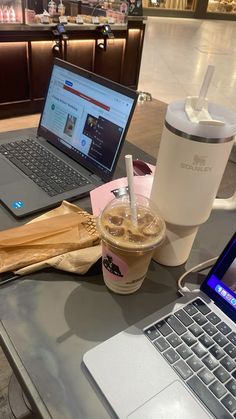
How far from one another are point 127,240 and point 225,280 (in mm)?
192

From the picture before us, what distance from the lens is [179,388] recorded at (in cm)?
49

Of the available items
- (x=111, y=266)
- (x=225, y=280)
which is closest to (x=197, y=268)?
(x=225, y=280)

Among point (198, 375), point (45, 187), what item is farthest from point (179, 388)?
point (45, 187)

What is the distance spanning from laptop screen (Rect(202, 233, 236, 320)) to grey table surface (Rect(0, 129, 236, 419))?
0.08 meters

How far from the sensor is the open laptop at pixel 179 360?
467 millimetres

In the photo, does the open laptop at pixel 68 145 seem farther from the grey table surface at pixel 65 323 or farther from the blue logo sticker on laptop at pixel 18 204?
the grey table surface at pixel 65 323

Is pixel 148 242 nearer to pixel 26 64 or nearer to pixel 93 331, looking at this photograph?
pixel 93 331

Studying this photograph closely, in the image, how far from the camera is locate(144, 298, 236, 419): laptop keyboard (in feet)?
1.57

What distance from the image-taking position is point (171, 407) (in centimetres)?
46

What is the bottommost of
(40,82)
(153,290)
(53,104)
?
(40,82)

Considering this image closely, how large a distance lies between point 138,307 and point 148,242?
138 millimetres

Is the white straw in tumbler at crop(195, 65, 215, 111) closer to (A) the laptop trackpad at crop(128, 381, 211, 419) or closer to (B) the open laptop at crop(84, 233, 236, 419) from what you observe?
(B) the open laptop at crop(84, 233, 236, 419)

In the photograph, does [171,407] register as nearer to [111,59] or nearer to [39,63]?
[39,63]

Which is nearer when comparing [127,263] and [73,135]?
[127,263]
